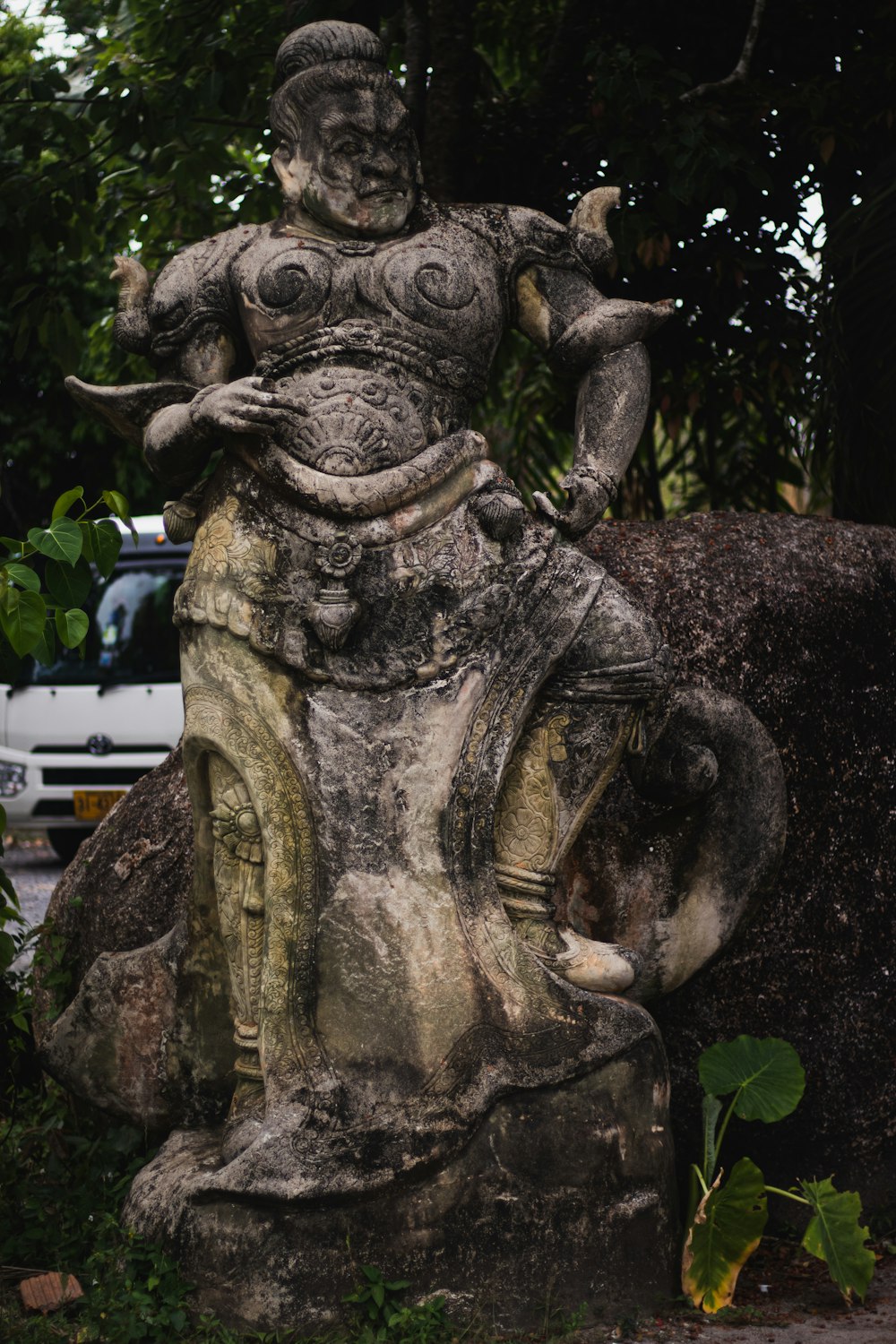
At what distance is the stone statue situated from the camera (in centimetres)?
352

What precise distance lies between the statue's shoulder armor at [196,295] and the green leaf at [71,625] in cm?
69

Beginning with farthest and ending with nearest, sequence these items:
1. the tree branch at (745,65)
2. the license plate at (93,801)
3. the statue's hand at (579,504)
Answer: the license plate at (93,801)
the tree branch at (745,65)
the statue's hand at (579,504)

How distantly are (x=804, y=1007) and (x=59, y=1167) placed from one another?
188cm

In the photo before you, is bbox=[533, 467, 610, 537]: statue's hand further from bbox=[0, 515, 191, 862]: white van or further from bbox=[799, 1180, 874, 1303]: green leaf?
bbox=[0, 515, 191, 862]: white van

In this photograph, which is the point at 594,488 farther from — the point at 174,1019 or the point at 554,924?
the point at 174,1019

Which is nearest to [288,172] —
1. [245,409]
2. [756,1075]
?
[245,409]

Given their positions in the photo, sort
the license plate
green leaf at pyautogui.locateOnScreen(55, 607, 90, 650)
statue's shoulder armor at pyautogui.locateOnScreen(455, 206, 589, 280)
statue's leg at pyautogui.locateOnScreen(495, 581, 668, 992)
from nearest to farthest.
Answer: green leaf at pyautogui.locateOnScreen(55, 607, 90, 650) < statue's leg at pyautogui.locateOnScreen(495, 581, 668, 992) < statue's shoulder armor at pyautogui.locateOnScreen(455, 206, 589, 280) < the license plate

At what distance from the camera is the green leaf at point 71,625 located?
143 inches

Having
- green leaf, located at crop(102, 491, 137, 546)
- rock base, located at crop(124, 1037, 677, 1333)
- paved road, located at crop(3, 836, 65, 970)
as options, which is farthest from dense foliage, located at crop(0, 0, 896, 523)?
paved road, located at crop(3, 836, 65, 970)

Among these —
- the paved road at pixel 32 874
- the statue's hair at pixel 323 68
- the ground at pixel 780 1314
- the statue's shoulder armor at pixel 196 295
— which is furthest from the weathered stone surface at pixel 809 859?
the paved road at pixel 32 874

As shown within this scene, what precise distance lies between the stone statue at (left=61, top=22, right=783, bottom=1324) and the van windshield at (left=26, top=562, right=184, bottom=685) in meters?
7.52

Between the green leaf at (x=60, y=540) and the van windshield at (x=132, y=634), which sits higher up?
the green leaf at (x=60, y=540)

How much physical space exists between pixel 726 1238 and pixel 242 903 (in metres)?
1.22

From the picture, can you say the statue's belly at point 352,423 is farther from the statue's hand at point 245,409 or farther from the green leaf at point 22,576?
the green leaf at point 22,576
